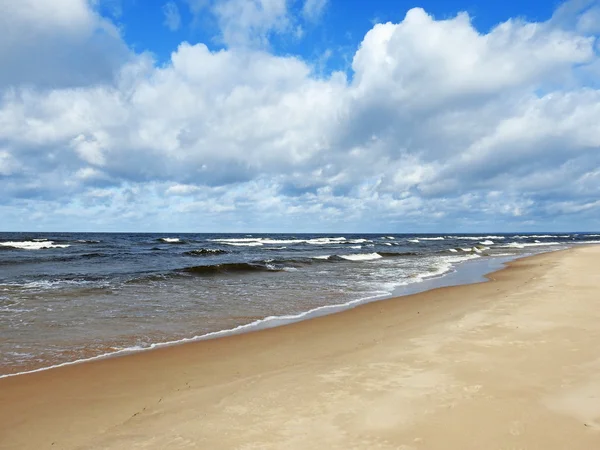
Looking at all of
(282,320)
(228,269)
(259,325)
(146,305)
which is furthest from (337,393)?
(228,269)

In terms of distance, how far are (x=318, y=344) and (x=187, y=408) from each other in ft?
10.4

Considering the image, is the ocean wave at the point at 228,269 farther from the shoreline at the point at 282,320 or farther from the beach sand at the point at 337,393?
the beach sand at the point at 337,393

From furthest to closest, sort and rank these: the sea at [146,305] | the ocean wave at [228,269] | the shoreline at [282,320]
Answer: the ocean wave at [228,269] → the sea at [146,305] → the shoreline at [282,320]

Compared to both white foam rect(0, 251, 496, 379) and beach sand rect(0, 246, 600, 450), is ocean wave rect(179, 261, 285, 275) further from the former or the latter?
beach sand rect(0, 246, 600, 450)

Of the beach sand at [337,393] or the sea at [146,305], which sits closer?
the beach sand at [337,393]

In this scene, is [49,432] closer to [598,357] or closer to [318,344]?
[318,344]

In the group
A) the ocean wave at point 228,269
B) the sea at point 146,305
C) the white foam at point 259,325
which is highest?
the ocean wave at point 228,269

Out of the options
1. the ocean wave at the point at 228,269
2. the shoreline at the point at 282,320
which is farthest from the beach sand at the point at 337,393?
the ocean wave at the point at 228,269

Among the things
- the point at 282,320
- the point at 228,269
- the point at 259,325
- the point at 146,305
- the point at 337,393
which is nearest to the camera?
the point at 337,393

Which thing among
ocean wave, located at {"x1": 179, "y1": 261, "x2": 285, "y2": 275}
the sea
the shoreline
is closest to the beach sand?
the shoreline

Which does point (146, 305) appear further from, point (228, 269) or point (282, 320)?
point (228, 269)

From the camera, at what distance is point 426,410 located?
3.99m

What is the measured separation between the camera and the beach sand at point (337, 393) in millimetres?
3586

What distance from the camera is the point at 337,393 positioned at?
452 cm
